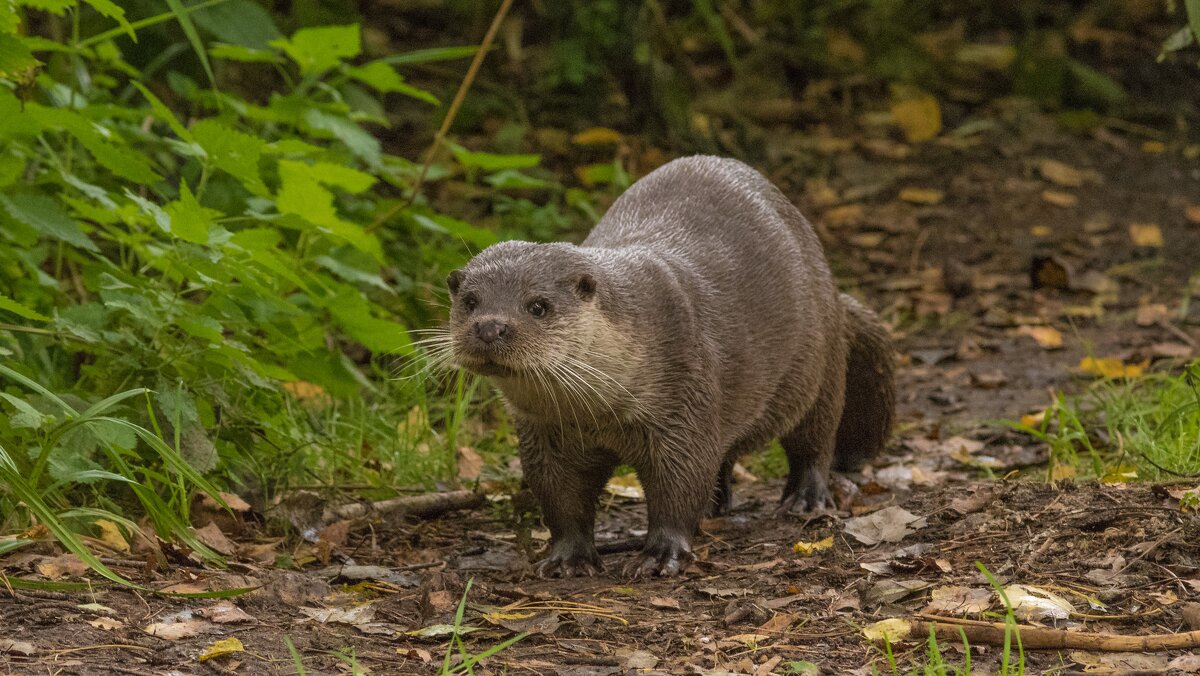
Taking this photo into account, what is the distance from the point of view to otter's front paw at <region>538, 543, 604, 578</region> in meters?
3.96

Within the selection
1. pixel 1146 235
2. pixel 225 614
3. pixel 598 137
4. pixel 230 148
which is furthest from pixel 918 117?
pixel 225 614

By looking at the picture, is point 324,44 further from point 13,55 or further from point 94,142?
point 13,55

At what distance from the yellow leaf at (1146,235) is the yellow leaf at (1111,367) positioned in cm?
175

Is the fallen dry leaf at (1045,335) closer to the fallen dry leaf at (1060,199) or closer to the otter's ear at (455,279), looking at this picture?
the fallen dry leaf at (1060,199)

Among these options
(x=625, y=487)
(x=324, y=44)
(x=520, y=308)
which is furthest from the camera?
(x=625, y=487)

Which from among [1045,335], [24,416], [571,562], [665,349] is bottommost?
[1045,335]

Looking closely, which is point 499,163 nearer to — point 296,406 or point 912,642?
point 296,406

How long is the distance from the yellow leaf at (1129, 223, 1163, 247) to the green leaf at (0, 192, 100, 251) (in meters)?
5.51

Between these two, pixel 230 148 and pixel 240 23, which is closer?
pixel 230 148

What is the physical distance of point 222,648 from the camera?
291cm

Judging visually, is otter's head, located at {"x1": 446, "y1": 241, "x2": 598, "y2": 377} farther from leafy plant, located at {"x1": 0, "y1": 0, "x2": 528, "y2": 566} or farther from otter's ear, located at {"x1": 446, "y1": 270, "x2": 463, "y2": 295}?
leafy plant, located at {"x1": 0, "y1": 0, "x2": 528, "y2": 566}

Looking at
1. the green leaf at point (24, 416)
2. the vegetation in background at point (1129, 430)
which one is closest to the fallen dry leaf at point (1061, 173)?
the vegetation in background at point (1129, 430)

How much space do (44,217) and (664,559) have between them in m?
1.93

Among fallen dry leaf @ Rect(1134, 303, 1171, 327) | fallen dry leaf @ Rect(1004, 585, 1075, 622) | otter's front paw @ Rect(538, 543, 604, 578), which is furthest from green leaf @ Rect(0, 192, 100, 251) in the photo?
fallen dry leaf @ Rect(1134, 303, 1171, 327)
